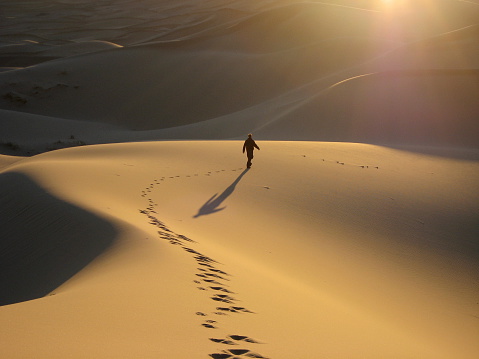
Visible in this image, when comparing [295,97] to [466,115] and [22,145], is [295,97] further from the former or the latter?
[22,145]

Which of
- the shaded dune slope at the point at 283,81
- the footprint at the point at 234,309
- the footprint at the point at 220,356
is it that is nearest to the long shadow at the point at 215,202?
the footprint at the point at 234,309

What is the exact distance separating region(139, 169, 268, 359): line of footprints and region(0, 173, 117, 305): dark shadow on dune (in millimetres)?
840

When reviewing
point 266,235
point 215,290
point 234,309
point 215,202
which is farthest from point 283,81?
point 234,309

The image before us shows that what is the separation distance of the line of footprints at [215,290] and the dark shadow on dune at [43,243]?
0.84 meters

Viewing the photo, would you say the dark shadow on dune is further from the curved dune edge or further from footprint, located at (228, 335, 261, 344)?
footprint, located at (228, 335, 261, 344)

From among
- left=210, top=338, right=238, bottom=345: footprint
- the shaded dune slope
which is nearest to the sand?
left=210, top=338, right=238, bottom=345: footprint

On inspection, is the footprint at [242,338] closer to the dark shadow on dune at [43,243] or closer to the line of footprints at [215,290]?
the line of footprints at [215,290]

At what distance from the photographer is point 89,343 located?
125 inches

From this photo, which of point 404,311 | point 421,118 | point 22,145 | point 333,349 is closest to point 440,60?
point 421,118

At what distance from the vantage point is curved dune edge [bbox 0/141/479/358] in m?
3.73

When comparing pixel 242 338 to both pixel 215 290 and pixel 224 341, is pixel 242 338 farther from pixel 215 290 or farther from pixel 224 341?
pixel 215 290

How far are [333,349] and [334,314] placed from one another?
3.83 feet

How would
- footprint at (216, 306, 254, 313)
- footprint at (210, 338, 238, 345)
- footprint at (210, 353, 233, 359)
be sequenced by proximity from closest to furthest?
1. footprint at (210, 353, 233, 359)
2. footprint at (210, 338, 238, 345)
3. footprint at (216, 306, 254, 313)

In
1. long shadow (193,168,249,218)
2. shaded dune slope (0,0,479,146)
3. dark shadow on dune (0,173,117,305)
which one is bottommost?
dark shadow on dune (0,173,117,305)
